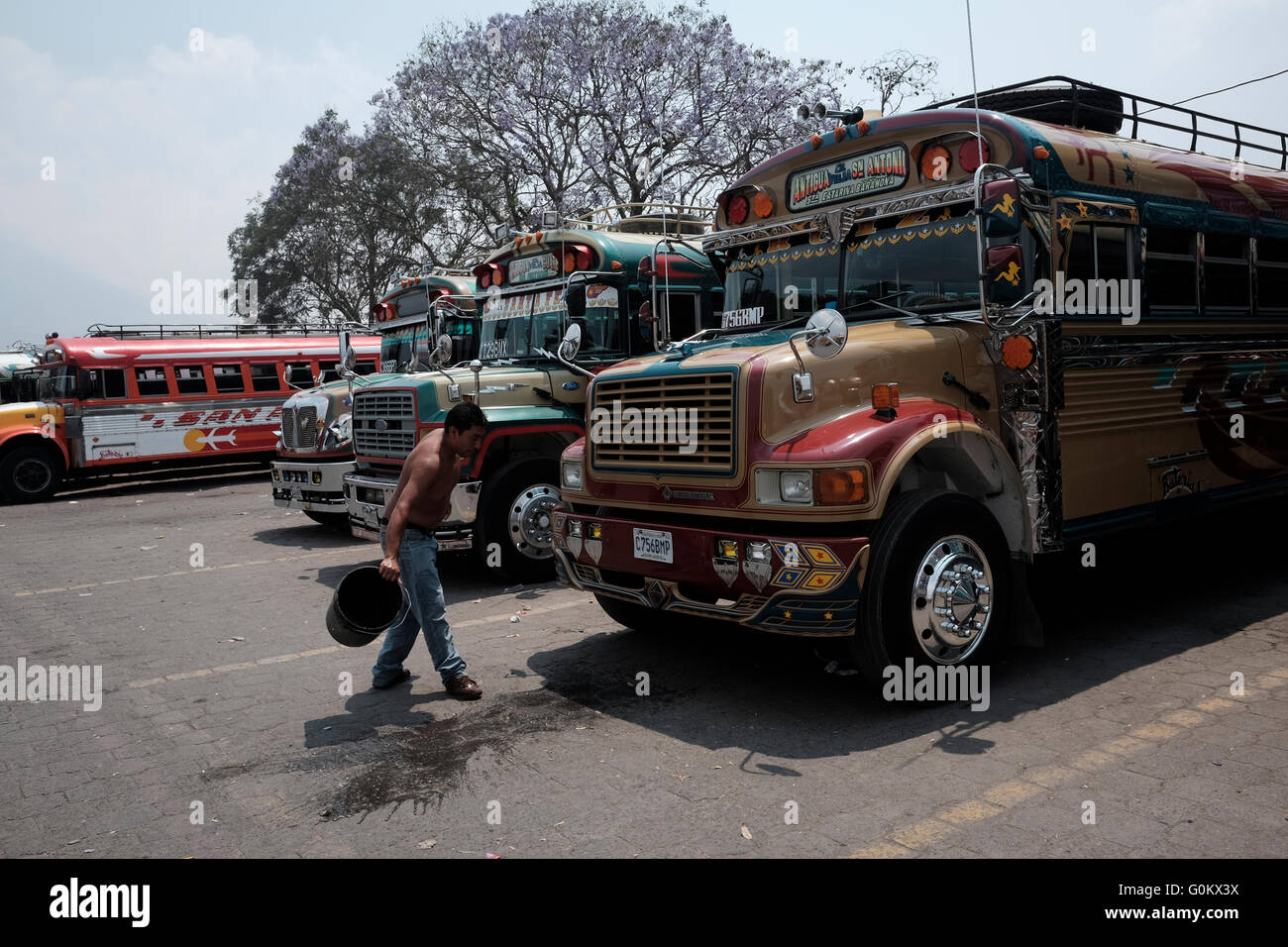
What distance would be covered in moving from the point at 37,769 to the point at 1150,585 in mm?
7559

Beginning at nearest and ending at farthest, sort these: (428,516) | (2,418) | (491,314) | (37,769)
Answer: (37,769) < (428,516) < (491,314) < (2,418)

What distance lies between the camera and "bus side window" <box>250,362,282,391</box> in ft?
62.2

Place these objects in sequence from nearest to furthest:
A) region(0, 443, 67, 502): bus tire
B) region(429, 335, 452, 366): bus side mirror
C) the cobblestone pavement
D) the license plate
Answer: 1. the cobblestone pavement
2. the license plate
3. region(429, 335, 452, 366): bus side mirror
4. region(0, 443, 67, 502): bus tire

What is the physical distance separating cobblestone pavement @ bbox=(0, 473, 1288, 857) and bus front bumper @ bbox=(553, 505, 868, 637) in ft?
1.92

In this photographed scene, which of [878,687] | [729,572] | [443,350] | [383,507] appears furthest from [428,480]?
[443,350]

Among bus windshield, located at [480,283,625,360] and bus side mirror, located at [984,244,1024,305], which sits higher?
bus windshield, located at [480,283,625,360]

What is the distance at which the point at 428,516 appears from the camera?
5738 mm

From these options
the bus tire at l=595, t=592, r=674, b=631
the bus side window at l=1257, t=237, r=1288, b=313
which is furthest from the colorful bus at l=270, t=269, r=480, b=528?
the bus side window at l=1257, t=237, r=1288, b=313

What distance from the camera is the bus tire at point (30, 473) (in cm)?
1706

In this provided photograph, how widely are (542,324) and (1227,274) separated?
5.61 m

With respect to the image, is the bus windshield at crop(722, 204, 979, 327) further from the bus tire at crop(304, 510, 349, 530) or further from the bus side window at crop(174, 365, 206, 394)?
the bus side window at crop(174, 365, 206, 394)
